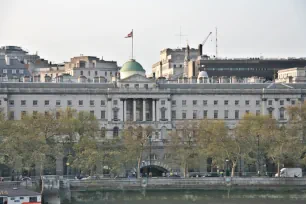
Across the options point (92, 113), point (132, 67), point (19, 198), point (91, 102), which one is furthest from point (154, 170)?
point (19, 198)

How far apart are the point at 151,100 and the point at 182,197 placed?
4842cm

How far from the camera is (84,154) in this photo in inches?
5822

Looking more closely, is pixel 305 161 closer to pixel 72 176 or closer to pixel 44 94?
pixel 72 176

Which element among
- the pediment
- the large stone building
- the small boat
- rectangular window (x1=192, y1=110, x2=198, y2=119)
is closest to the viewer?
the small boat

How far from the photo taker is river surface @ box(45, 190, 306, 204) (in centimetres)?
13100

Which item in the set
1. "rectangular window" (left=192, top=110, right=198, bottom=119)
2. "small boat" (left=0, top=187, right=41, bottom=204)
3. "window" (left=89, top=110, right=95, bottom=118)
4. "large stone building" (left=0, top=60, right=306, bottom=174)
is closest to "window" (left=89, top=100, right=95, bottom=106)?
"large stone building" (left=0, top=60, right=306, bottom=174)

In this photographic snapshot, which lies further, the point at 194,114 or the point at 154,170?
the point at 194,114

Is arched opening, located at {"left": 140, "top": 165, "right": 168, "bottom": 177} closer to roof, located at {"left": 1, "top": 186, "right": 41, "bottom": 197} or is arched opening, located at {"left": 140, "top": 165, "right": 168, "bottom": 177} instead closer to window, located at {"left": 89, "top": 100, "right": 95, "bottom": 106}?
window, located at {"left": 89, "top": 100, "right": 95, "bottom": 106}

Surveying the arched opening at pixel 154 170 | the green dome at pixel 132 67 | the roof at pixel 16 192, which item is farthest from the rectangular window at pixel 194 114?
the roof at pixel 16 192

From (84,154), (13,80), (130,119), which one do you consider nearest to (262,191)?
(84,154)

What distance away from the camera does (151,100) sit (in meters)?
183

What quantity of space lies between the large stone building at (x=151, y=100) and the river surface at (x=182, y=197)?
37.6 meters

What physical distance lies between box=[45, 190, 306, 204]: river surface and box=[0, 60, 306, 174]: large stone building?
37622 millimetres

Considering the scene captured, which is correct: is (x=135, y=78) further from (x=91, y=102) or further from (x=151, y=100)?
(x=91, y=102)
